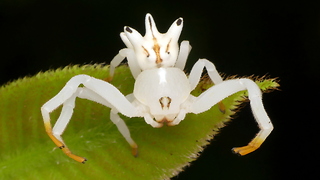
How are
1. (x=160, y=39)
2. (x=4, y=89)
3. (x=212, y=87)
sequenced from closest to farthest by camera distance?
1. (x=4, y=89)
2. (x=212, y=87)
3. (x=160, y=39)

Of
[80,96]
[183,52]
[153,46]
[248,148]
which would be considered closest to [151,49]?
[153,46]

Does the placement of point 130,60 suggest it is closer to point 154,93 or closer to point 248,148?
point 154,93

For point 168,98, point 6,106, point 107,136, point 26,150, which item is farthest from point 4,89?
point 168,98

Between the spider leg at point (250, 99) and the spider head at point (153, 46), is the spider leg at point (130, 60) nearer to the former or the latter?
the spider head at point (153, 46)

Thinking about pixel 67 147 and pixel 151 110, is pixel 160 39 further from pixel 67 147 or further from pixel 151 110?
pixel 67 147

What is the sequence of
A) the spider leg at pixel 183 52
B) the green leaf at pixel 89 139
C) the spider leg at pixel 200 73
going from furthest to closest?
the spider leg at pixel 183 52
the spider leg at pixel 200 73
the green leaf at pixel 89 139

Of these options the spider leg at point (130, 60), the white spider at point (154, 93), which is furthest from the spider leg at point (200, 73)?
the spider leg at point (130, 60)

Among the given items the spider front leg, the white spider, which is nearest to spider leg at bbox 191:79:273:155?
the white spider
